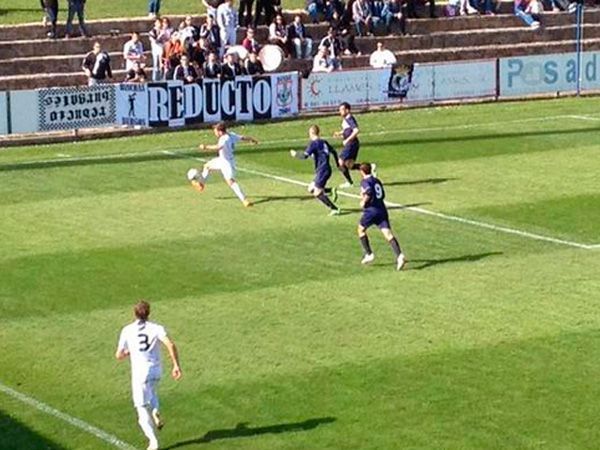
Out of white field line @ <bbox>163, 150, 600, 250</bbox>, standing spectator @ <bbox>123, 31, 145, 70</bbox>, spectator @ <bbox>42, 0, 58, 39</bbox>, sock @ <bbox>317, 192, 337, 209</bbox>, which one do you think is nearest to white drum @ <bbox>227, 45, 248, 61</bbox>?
standing spectator @ <bbox>123, 31, 145, 70</bbox>

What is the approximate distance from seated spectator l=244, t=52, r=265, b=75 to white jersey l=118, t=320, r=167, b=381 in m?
30.6

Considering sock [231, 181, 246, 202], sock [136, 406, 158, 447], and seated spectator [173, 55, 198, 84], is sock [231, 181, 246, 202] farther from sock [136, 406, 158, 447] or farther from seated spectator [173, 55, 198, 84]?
sock [136, 406, 158, 447]

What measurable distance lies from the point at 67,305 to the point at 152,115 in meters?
21.3

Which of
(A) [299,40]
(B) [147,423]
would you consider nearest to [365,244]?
(B) [147,423]

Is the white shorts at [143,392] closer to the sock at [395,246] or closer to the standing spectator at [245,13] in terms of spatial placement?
the sock at [395,246]

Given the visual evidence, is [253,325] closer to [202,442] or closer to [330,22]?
[202,442]

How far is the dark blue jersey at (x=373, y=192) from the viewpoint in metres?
27.8

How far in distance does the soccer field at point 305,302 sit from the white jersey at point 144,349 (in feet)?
3.64

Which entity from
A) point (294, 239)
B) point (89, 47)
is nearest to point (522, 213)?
point (294, 239)

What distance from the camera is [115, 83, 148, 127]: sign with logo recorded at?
46.2 m

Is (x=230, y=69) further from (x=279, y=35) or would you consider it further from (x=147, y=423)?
(x=147, y=423)

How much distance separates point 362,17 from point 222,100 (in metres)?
9.86

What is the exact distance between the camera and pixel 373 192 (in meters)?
27.9

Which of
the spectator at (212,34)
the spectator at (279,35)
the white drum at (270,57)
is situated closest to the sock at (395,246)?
the spectator at (212,34)
